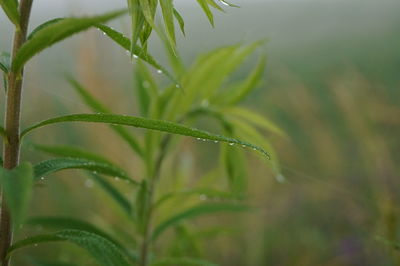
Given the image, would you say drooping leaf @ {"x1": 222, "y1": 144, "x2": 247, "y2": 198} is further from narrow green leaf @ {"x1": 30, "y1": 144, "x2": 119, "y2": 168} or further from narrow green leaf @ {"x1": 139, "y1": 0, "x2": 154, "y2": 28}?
narrow green leaf @ {"x1": 139, "y1": 0, "x2": 154, "y2": 28}

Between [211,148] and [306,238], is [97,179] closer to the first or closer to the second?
[306,238]

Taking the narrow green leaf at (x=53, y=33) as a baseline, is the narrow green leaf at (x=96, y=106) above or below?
below

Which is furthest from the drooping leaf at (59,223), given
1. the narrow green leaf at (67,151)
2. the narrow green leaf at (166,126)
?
the narrow green leaf at (166,126)

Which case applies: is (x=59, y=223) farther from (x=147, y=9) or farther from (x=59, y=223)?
(x=147, y=9)

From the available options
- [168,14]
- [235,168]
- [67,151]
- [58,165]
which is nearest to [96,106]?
[67,151]

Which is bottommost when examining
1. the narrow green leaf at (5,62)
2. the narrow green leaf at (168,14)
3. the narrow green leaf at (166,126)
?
the narrow green leaf at (166,126)

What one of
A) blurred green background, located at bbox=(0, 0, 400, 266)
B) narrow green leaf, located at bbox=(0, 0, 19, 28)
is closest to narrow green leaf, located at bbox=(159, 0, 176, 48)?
narrow green leaf, located at bbox=(0, 0, 19, 28)

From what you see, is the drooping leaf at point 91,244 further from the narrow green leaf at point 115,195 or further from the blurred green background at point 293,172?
the narrow green leaf at point 115,195

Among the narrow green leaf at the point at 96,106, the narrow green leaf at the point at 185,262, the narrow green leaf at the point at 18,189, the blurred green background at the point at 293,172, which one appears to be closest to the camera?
the narrow green leaf at the point at 18,189
